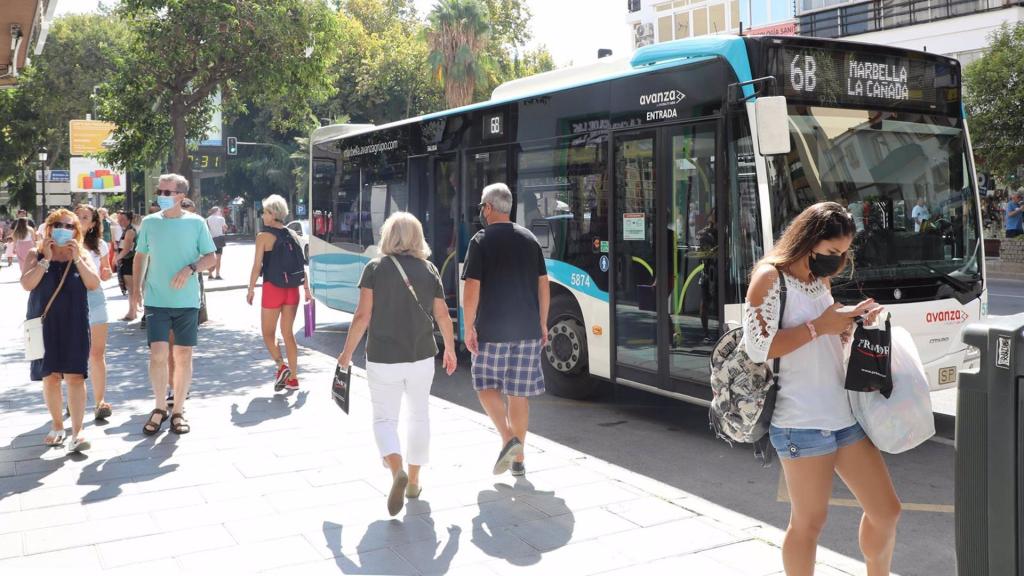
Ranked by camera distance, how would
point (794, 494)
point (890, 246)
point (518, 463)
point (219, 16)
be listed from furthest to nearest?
point (219, 16) < point (890, 246) < point (518, 463) < point (794, 494)


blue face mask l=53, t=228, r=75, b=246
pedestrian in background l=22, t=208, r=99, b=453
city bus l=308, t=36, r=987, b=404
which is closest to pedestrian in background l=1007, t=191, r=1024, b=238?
city bus l=308, t=36, r=987, b=404

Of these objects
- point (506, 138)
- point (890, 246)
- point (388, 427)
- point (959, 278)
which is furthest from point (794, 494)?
point (506, 138)

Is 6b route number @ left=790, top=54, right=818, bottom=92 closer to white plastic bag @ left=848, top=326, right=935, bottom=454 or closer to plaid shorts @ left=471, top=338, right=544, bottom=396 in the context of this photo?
plaid shorts @ left=471, top=338, right=544, bottom=396

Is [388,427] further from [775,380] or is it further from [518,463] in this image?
[775,380]

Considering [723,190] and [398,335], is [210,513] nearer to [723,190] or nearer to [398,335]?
[398,335]

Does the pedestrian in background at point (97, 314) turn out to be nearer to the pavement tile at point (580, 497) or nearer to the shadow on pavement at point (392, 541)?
the shadow on pavement at point (392, 541)

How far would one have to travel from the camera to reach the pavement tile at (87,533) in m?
4.72

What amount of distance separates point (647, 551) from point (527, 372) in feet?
5.48

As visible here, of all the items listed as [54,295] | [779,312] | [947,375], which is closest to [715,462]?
[947,375]

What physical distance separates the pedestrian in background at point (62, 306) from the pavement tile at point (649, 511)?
3.70m

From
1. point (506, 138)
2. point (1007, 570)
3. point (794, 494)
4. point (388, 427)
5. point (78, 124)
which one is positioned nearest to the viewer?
point (1007, 570)

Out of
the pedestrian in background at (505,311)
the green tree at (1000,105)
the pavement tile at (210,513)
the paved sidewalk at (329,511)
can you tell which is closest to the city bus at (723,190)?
the paved sidewalk at (329,511)

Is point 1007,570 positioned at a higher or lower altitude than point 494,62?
lower

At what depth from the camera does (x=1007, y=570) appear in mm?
2617
